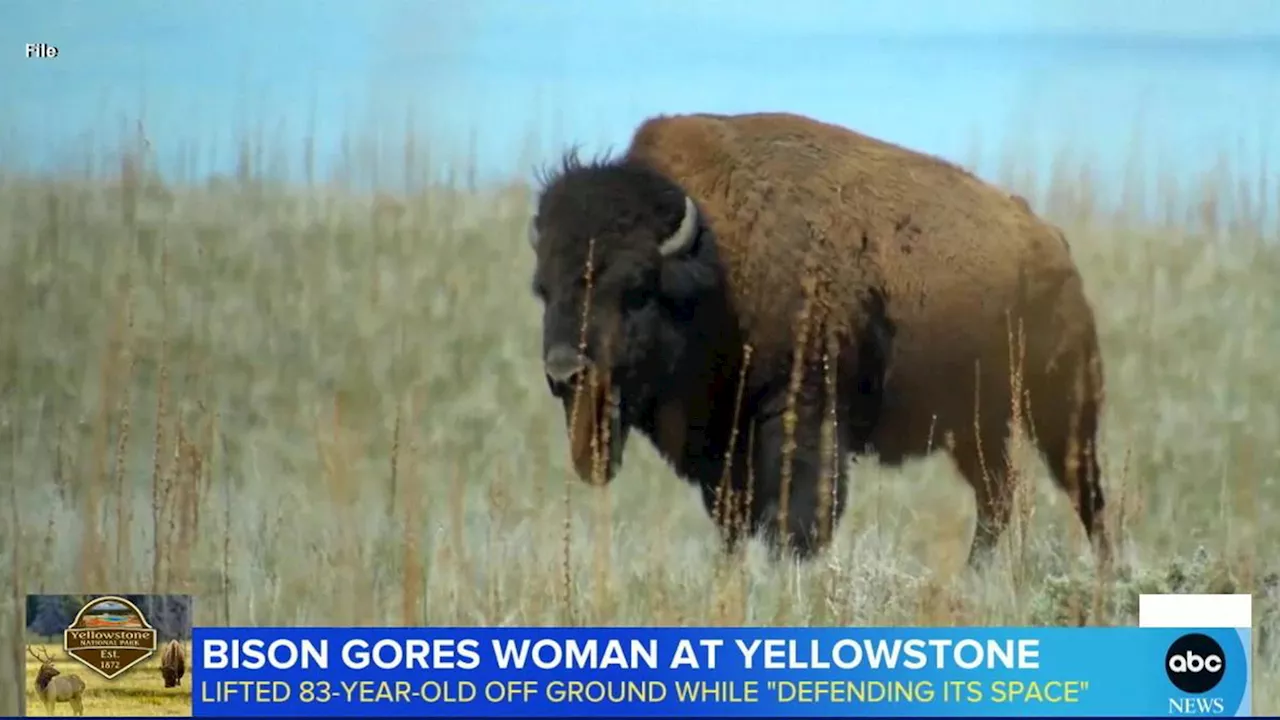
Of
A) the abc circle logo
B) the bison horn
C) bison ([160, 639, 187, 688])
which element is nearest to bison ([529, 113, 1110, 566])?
the bison horn

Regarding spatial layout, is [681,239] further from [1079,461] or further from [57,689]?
[57,689]

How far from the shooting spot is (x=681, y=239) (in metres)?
6.55

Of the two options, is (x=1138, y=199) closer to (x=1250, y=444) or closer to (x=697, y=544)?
(x=1250, y=444)

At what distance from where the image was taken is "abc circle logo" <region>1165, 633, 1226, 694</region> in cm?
608

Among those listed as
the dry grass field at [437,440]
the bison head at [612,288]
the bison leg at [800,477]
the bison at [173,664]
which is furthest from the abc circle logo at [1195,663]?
the bison at [173,664]

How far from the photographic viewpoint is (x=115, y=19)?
630 centimetres

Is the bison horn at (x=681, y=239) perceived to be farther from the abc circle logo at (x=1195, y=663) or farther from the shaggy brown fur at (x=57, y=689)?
the shaggy brown fur at (x=57, y=689)

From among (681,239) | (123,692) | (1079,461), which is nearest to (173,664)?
(123,692)

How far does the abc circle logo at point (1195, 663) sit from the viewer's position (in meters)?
6.08

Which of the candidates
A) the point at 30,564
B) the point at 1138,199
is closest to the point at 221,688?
the point at 30,564

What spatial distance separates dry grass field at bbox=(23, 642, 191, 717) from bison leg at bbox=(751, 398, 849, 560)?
5.81 ft

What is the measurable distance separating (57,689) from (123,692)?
0.18 m

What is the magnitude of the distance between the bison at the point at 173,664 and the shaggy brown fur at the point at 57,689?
0.23 metres

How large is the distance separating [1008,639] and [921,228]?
1398 millimetres
